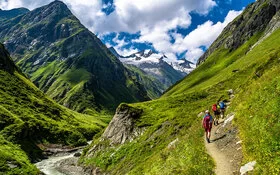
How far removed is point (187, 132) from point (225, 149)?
15576mm

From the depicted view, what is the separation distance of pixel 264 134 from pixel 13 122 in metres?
128

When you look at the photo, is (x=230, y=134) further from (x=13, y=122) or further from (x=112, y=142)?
(x=13, y=122)

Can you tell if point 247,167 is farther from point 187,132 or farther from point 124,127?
point 124,127

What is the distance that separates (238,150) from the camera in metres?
26.2

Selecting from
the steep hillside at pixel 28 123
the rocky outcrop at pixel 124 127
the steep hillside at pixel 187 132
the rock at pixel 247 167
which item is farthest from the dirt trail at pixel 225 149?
the steep hillside at pixel 28 123

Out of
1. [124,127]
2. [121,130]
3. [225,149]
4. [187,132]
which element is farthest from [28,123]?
[225,149]

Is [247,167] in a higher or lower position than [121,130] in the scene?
lower

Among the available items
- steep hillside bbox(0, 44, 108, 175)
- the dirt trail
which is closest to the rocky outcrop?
steep hillside bbox(0, 44, 108, 175)

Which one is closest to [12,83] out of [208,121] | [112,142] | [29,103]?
[29,103]

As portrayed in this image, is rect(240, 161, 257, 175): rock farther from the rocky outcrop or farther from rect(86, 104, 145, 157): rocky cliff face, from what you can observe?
the rocky outcrop

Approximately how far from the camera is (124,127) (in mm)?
80438

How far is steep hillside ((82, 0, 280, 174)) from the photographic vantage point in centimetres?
2267

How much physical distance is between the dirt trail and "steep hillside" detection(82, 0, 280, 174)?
82cm

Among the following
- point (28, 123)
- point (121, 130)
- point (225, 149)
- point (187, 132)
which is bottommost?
point (225, 149)
